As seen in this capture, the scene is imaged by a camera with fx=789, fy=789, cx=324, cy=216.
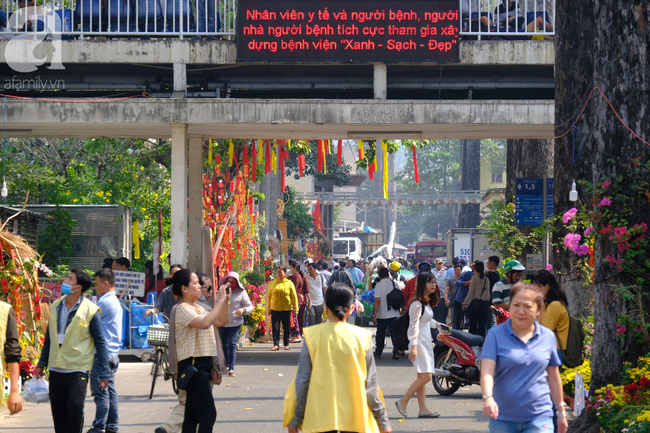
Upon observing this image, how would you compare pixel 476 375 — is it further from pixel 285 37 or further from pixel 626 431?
pixel 285 37

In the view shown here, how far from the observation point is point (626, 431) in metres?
6.19

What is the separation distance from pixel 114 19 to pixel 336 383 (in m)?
10.8

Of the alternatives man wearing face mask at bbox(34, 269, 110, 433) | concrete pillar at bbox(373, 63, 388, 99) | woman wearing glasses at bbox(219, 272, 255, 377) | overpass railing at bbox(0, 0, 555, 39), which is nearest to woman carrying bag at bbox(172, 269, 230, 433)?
man wearing face mask at bbox(34, 269, 110, 433)

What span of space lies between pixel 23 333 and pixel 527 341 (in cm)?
718

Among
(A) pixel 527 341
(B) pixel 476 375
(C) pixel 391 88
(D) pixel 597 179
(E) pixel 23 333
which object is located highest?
(C) pixel 391 88

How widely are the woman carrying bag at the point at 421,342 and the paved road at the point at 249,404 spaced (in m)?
0.21

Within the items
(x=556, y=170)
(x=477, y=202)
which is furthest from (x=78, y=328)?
(x=477, y=202)

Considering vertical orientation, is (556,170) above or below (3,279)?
above

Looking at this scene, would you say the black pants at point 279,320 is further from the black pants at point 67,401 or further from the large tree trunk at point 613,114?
the black pants at point 67,401

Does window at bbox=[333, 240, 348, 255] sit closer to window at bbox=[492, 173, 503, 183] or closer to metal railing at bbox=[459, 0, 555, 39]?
window at bbox=[492, 173, 503, 183]

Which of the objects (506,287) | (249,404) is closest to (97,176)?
(506,287)

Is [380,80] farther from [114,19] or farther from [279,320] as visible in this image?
[279,320]

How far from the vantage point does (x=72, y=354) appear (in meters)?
6.73

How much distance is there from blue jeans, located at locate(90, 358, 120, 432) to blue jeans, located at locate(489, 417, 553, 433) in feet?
12.4
